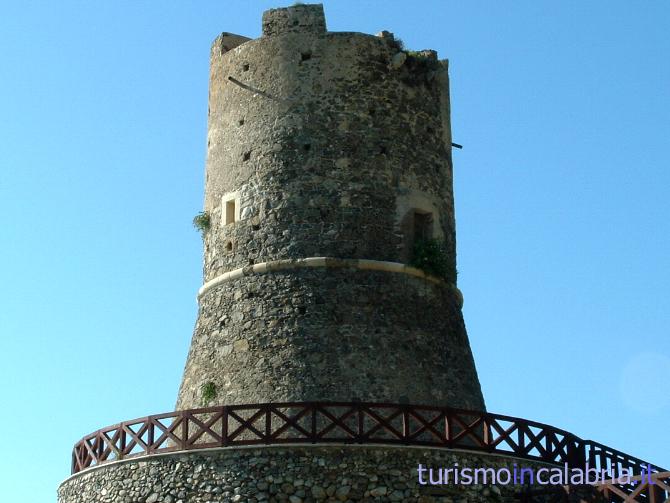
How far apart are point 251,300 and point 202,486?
433cm

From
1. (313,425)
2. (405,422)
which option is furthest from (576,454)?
(313,425)

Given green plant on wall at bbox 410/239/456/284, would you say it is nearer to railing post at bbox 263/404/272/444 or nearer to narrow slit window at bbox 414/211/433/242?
narrow slit window at bbox 414/211/433/242

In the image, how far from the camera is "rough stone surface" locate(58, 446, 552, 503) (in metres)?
20.3

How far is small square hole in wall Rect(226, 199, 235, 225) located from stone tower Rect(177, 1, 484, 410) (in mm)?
28

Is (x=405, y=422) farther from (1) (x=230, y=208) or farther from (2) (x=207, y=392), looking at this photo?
(1) (x=230, y=208)

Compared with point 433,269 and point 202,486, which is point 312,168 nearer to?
point 433,269

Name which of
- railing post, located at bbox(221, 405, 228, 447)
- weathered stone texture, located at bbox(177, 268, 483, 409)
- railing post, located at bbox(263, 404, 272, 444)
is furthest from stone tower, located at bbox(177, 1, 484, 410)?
railing post, located at bbox(221, 405, 228, 447)

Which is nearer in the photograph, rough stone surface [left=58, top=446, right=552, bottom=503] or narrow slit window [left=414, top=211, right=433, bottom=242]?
rough stone surface [left=58, top=446, right=552, bottom=503]

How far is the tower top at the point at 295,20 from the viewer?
2548cm

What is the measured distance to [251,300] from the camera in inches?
939

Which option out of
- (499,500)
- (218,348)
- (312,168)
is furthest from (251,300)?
(499,500)

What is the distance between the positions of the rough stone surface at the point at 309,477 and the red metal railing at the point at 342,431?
22cm

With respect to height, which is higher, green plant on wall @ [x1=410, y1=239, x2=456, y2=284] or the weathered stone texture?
green plant on wall @ [x1=410, y1=239, x2=456, y2=284]

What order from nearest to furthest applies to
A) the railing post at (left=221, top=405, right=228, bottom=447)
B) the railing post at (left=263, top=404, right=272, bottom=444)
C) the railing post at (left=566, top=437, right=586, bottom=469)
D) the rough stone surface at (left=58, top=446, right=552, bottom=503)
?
the rough stone surface at (left=58, top=446, right=552, bottom=503) → the railing post at (left=263, top=404, right=272, bottom=444) → the railing post at (left=221, top=405, right=228, bottom=447) → the railing post at (left=566, top=437, right=586, bottom=469)
